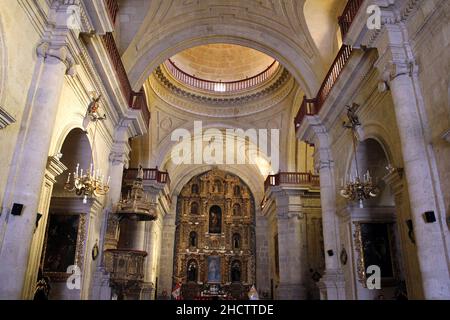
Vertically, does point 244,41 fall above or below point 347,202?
above

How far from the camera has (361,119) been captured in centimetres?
847

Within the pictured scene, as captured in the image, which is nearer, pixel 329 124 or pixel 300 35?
pixel 329 124

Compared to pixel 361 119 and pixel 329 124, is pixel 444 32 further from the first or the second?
pixel 329 124

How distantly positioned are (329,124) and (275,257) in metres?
10.4

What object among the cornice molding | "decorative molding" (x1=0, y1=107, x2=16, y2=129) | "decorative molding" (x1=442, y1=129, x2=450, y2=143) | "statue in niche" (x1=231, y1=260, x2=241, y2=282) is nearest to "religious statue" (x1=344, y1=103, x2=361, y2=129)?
"decorative molding" (x1=442, y1=129, x2=450, y2=143)

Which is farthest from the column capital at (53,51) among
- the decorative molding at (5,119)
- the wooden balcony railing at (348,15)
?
the wooden balcony railing at (348,15)

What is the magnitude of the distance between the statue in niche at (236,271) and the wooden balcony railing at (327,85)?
40.1ft

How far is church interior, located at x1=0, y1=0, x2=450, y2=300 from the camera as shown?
5426 mm

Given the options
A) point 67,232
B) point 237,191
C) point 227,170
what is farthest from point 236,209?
point 67,232

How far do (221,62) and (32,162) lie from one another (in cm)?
1649

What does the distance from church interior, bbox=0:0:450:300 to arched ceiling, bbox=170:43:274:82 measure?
66.2 inches

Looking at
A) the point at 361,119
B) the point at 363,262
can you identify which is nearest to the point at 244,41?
the point at 361,119

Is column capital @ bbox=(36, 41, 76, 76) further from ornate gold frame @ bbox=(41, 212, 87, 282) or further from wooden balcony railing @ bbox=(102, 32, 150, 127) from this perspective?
ornate gold frame @ bbox=(41, 212, 87, 282)

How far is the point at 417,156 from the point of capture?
5.58m
